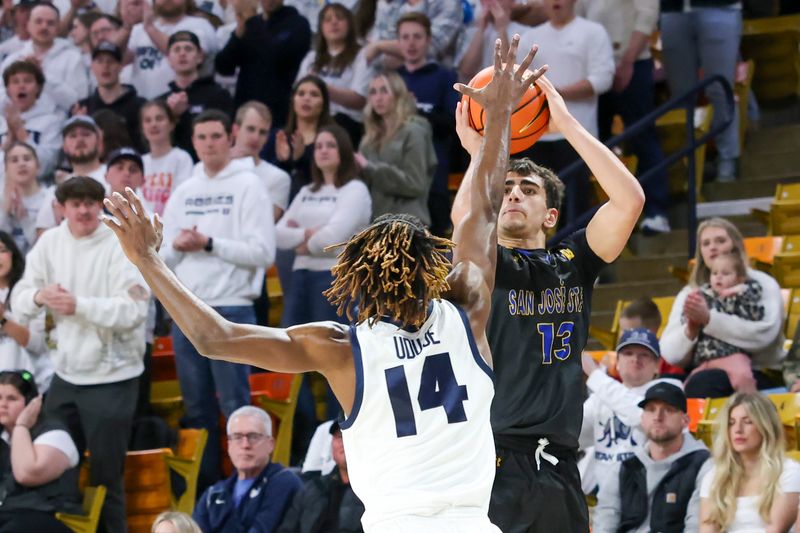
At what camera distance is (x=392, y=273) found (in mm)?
4516

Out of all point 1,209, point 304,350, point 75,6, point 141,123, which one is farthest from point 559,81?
point 304,350

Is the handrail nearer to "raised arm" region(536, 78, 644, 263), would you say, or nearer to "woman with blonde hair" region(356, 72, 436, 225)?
"woman with blonde hair" region(356, 72, 436, 225)

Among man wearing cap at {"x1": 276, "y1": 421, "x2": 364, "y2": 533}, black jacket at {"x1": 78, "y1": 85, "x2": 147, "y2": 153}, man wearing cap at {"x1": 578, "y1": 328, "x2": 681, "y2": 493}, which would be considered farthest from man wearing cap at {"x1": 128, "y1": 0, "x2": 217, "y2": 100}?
man wearing cap at {"x1": 578, "y1": 328, "x2": 681, "y2": 493}

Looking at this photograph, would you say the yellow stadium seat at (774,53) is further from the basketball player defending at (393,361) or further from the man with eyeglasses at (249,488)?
the basketball player defending at (393,361)

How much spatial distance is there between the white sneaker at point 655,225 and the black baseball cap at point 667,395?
2.98 m

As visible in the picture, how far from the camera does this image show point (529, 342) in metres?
5.65

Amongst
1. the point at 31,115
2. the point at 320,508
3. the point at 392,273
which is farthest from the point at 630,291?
the point at 392,273

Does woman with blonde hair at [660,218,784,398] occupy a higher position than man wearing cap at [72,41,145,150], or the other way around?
man wearing cap at [72,41,145,150]

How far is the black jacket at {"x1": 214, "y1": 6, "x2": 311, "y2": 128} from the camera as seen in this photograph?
11.4 m

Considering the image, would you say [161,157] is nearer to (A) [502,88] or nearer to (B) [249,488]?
(B) [249,488]

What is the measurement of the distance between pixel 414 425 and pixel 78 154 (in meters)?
6.47

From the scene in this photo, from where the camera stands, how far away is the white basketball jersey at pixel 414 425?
4.43 m

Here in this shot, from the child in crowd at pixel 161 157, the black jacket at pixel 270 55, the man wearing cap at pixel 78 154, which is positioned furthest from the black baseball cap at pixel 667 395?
the black jacket at pixel 270 55

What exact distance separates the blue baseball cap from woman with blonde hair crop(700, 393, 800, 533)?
921 millimetres
